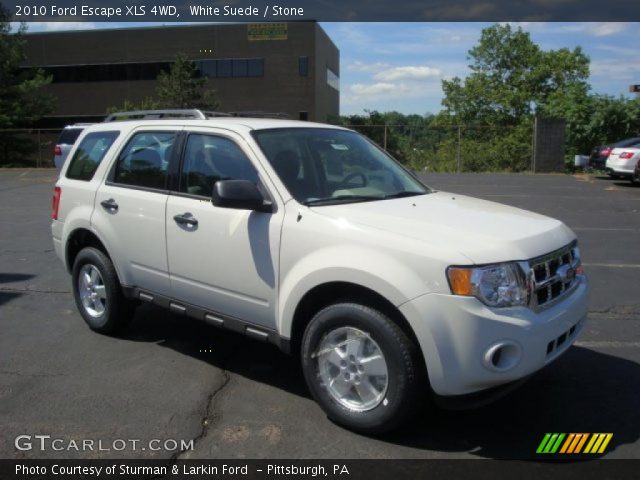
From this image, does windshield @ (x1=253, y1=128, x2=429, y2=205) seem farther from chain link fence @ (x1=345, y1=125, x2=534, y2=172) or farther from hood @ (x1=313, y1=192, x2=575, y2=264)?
chain link fence @ (x1=345, y1=125, x2=534, y2=172)

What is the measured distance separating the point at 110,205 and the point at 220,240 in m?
1.41

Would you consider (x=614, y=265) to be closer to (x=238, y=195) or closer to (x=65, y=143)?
(x=238, y=195)

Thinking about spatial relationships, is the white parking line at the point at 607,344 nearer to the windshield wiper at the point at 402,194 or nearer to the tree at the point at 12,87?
the windshield wiper at the point at 402,194

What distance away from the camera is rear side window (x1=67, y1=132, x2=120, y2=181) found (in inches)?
217

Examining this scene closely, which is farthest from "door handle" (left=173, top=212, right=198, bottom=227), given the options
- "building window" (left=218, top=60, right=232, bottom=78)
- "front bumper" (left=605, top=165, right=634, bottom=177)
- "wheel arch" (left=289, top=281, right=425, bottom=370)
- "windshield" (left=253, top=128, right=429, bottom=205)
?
"building window" (left=218, top=60, right=232, bottom=78)

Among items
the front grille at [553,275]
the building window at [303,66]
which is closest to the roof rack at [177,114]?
the front grille at [553,275]

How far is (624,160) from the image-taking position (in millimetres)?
18016

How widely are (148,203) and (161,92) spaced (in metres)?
42.7

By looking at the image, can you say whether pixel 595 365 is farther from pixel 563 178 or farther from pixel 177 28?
pixel 177 28

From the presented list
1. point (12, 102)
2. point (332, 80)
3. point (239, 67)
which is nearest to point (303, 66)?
point (239, 67)

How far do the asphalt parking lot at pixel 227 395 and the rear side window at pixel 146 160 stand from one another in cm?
137

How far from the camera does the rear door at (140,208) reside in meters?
4.75

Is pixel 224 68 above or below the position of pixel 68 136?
above

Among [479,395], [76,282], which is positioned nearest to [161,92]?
[76,282]
